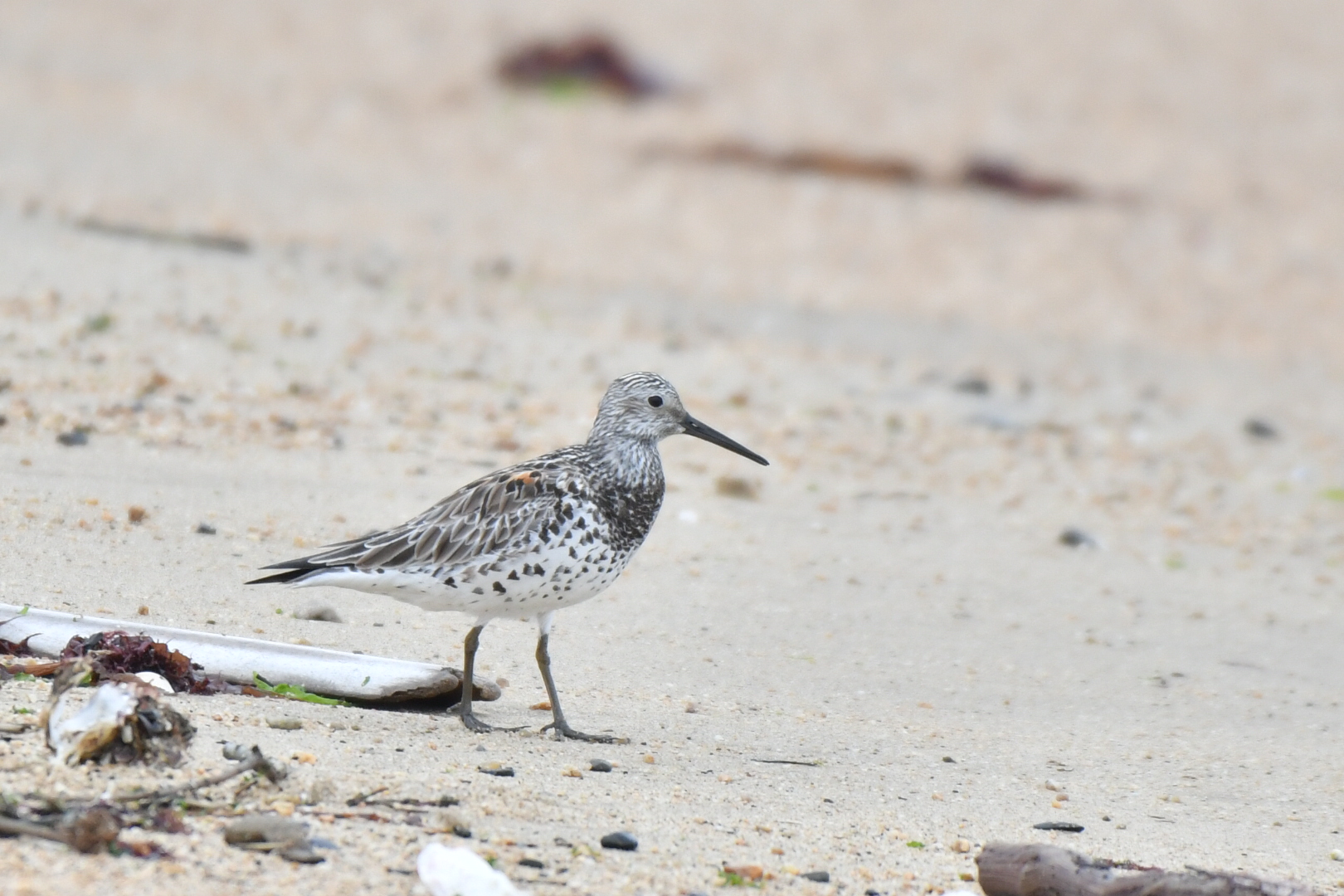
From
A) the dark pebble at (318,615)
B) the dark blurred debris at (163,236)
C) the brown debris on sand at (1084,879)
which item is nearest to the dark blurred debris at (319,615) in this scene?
the dark pebble at (318,615)

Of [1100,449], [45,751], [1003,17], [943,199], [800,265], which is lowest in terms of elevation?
[45,751]

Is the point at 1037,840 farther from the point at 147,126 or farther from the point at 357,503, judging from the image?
the point at 147,126

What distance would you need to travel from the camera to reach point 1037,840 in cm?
522

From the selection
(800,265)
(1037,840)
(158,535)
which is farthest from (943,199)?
(1037,840)

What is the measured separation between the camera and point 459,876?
4.03 m

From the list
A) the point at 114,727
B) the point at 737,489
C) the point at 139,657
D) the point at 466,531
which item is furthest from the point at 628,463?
the point at 737,489

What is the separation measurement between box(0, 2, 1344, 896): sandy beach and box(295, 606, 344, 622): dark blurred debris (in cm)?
7

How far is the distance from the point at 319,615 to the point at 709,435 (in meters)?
1.60

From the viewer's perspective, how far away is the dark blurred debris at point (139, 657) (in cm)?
510

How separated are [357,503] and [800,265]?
8893 millimetres

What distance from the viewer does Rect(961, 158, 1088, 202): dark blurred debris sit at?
19.4m

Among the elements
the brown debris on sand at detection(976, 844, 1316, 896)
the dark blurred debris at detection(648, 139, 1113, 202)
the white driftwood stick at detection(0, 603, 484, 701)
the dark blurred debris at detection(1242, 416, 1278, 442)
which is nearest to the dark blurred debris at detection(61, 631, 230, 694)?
the white driftwood stick at detection(0, 603, 484, 701)

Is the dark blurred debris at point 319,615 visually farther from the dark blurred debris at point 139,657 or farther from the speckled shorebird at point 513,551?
the dark blurred debris at point 139,657

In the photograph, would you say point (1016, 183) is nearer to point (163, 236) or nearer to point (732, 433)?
point (732, 433)
